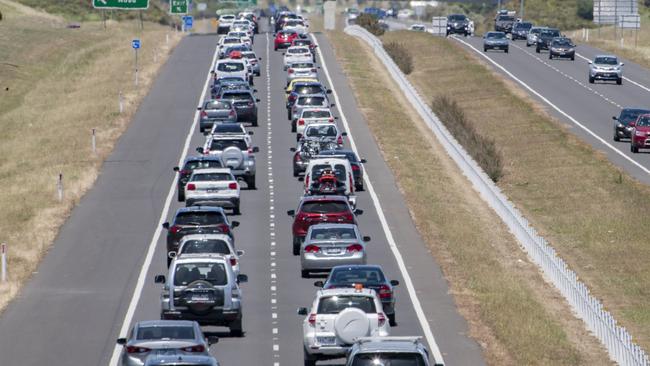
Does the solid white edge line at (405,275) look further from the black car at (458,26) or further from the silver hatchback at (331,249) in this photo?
the black car at (458,26)

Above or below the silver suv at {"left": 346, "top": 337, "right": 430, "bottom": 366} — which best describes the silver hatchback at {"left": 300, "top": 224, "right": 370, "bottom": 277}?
below

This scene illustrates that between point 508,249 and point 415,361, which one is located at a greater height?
point 415,361

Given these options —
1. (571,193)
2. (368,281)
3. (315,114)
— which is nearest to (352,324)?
(368,281)

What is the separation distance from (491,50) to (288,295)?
255 ft

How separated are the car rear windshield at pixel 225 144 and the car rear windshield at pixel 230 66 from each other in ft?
87.4

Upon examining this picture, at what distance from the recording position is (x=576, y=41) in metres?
126

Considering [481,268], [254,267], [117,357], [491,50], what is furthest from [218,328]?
[491,50]

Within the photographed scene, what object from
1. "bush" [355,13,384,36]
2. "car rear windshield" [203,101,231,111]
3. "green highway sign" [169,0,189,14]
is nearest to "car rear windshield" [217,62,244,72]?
"car rear windshield" [203,101,231,111]

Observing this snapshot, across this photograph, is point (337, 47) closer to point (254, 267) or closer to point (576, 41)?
point (576, 41)

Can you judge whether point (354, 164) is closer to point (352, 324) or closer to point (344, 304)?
point (344, 304)

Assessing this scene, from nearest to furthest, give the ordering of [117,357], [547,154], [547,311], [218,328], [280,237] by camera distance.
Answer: [117,357] < [218,328] < [547,311] < [280,237] < [547,154]

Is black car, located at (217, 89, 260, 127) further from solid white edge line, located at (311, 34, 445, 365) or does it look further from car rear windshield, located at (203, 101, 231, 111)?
solid white edge line, located at (311, 34, 445, 365)

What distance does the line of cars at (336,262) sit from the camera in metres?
23.3

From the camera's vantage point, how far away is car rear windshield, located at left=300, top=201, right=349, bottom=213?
1607 inches
